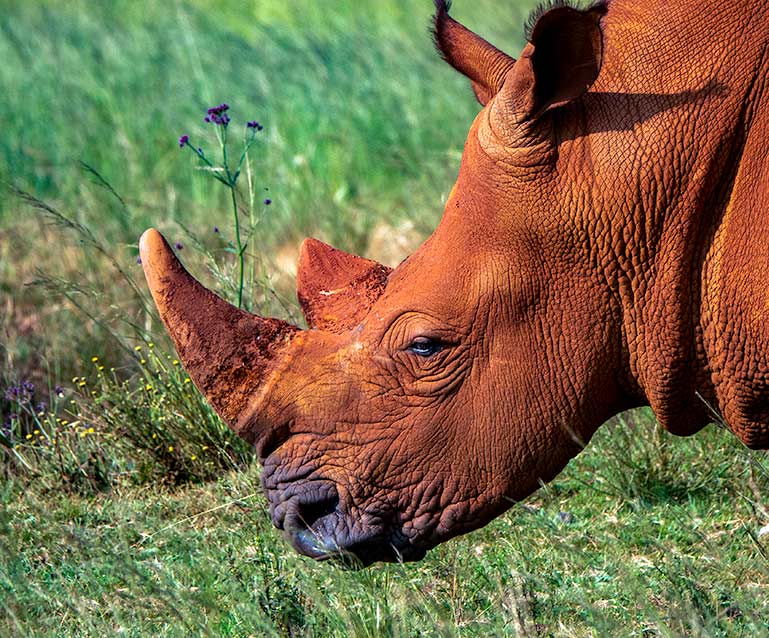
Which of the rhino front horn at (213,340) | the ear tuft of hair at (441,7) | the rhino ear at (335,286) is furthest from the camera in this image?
the ear tuft of hair at (441,7)

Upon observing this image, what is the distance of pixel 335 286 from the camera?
424 centimetres

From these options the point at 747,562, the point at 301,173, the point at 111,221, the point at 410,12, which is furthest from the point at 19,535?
the point at 410,12

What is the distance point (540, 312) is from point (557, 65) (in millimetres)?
669

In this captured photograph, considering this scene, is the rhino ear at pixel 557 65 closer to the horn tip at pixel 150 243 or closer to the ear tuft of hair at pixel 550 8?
the ear tuft of hair at pixel 550 8

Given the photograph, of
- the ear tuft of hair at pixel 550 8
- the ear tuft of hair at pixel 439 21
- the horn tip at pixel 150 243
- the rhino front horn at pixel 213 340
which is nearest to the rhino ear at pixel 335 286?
the rhino front horn at pixel 213 340

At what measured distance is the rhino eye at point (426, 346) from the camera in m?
3.84

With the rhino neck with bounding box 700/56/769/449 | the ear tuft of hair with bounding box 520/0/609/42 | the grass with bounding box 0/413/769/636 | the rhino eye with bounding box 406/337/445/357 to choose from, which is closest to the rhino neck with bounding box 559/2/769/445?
the rhino neck with bounding box 700/56/769/449

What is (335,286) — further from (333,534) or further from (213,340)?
(333,534)

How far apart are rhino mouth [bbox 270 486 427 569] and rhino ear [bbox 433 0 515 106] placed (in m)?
1.35

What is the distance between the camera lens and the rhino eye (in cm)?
384

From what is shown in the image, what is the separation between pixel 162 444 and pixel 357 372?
6.08ft

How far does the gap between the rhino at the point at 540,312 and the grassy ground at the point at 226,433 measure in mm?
253

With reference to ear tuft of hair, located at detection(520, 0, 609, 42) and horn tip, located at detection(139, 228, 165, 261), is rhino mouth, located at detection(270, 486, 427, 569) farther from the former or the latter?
ear tuft of hair, located at detection(520, 0, 609, 42)

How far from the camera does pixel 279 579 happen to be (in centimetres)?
424
